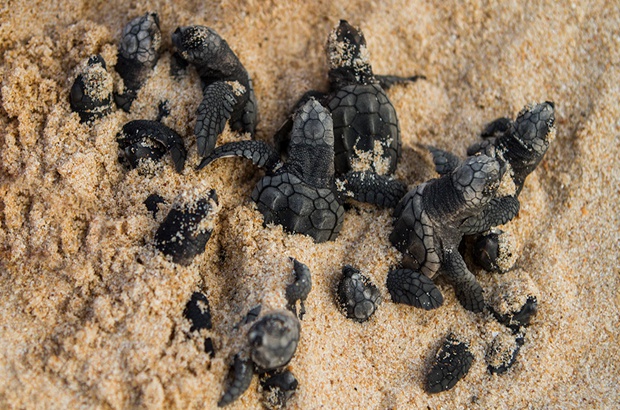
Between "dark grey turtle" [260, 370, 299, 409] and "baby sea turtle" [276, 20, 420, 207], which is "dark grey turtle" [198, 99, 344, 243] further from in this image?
"dark grey turtle" [260, 370, 299, 409]

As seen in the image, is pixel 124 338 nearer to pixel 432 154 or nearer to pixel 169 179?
pixel 169 179

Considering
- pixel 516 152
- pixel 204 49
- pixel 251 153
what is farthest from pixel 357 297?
pixel 204 49

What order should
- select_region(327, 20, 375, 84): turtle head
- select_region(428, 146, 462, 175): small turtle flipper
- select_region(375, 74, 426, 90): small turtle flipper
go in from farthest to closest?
select_region(375, 74, 426, 90): small turtle flipper → select_region(327, 20, 375, 84): turtle head → select_region(428, 146, 462, 175): small turtle flipper

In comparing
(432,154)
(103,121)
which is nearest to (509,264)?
(432,154)

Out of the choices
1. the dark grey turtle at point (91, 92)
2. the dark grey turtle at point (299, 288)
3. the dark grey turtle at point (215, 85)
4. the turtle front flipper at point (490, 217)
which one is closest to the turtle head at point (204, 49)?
the dark grey turtle at point (215, 85)

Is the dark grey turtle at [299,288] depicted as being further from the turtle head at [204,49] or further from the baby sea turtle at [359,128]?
the turtle head at [204,49]

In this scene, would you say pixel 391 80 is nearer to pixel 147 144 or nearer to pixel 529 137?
pixel 529 137

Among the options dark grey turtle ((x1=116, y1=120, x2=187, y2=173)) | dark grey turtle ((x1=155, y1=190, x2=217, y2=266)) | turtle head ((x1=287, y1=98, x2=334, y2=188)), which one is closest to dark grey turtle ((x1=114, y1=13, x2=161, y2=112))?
dark grey turtle ((x1=116, y1=120, x2=187, y2=173))
